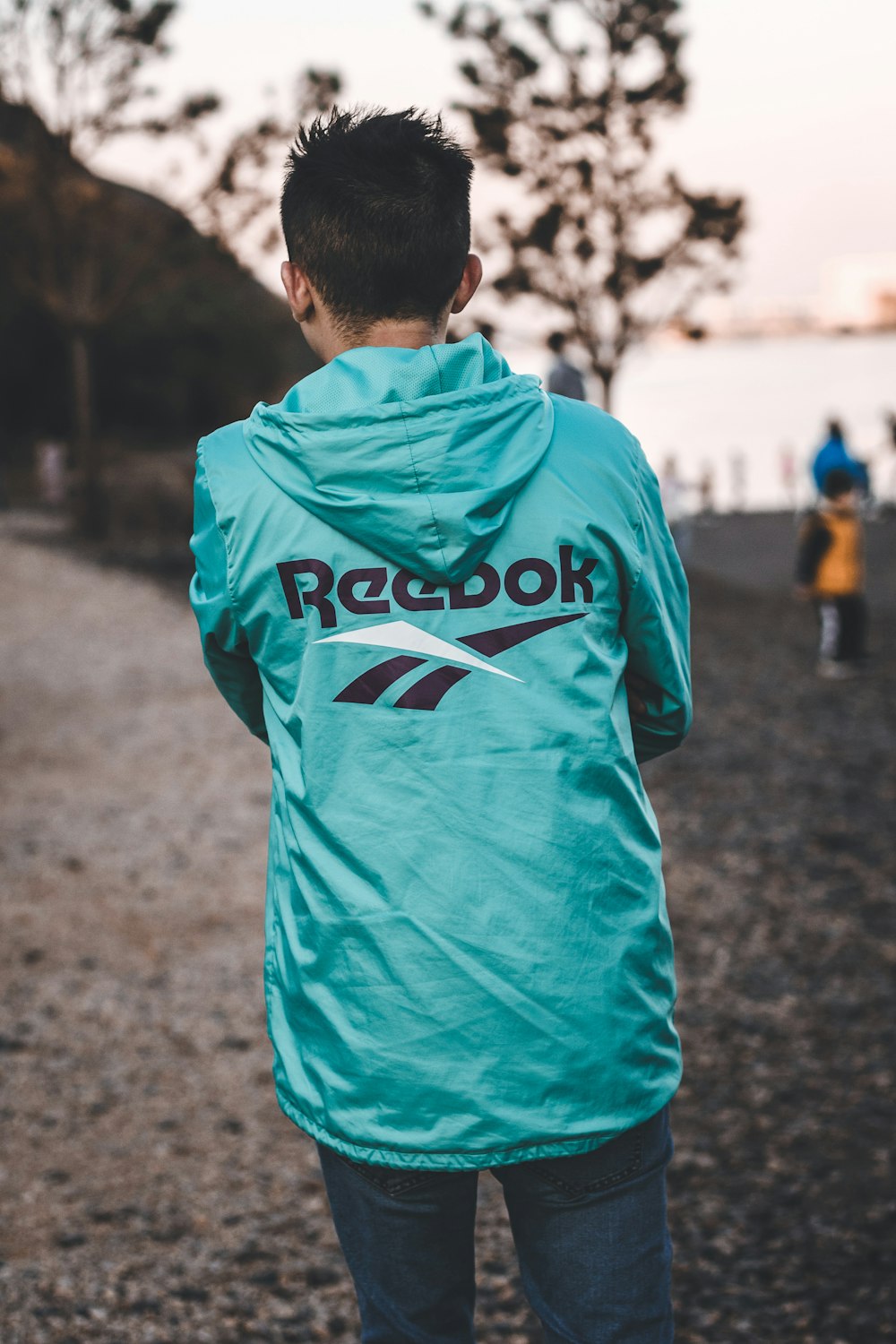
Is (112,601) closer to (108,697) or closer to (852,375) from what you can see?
(108,697)

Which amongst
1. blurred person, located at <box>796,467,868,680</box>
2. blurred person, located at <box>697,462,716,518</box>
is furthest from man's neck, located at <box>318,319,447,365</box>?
blurred person, located at <box>697,462,716,518</box>

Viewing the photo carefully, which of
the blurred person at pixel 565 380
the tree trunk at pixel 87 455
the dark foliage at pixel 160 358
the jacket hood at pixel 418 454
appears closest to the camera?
the jacket hood at pixel 418 454

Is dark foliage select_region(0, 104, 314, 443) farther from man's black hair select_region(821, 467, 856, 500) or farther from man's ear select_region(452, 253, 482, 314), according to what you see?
man's ear select_region(452, 253, 482, 314)

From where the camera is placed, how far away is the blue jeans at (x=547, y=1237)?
136cm

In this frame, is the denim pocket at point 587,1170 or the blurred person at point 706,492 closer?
the denim pocket at point 587,1170

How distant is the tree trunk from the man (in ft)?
59.9

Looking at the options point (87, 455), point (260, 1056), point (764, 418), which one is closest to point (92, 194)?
point (87, 455)

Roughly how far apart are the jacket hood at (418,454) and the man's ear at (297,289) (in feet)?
0.44

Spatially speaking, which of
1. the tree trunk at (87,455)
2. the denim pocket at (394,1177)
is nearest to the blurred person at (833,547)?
the denim pocket at (394,1177)

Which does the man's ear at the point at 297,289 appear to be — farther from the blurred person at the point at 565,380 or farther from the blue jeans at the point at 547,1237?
the blurred person at the point at 565,380

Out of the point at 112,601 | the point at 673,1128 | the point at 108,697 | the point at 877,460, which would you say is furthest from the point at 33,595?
the point at 877,460

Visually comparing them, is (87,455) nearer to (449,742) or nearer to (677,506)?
(677,506)

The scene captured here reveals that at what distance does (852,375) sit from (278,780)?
131 m

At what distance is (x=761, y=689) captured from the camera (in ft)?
30.8
